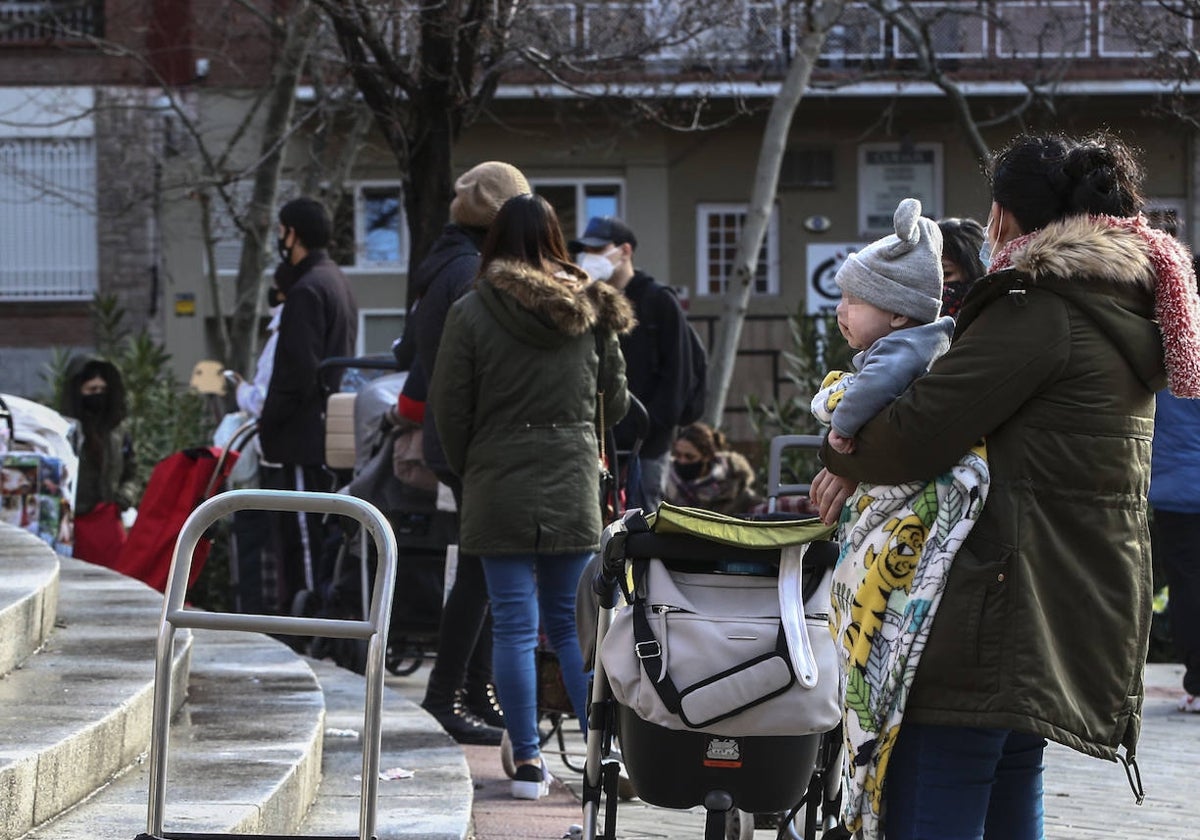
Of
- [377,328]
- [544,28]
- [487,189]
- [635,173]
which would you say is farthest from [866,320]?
[377,328]

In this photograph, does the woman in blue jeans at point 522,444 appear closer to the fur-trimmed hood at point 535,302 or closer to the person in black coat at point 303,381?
the fur-trimmed hood at point 535,302

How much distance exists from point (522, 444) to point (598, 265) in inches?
91.3

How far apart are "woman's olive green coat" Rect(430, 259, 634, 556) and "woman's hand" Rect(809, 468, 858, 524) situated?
85.9 inches

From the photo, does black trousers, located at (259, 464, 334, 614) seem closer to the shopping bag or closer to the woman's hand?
the shopping bag

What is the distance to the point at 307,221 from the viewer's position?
9.30 meters

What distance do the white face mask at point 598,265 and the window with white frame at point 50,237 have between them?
69.9ft

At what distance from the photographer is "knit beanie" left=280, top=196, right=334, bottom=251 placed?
9273 mm

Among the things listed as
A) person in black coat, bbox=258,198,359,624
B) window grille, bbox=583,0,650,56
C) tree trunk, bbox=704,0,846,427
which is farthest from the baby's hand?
tree trunk, bbox=704,0,846,427

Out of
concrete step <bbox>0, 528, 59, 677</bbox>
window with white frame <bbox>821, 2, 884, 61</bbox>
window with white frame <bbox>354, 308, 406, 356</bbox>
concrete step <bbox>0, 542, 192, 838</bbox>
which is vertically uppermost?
window with white frame <bbox>821, 2, 884, 61</bbox>

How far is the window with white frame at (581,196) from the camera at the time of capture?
90.1 ft

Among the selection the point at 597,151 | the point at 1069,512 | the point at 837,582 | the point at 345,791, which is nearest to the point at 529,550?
the point at 345,791

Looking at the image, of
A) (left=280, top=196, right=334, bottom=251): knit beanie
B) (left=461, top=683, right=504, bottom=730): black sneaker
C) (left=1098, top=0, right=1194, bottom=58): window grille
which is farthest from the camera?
(left=1098, top=0, right=1194, bottom=58): window grille

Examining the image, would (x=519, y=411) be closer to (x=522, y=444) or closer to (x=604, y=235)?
(x=522, y=444)

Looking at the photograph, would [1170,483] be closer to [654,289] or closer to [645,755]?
[654,289]
